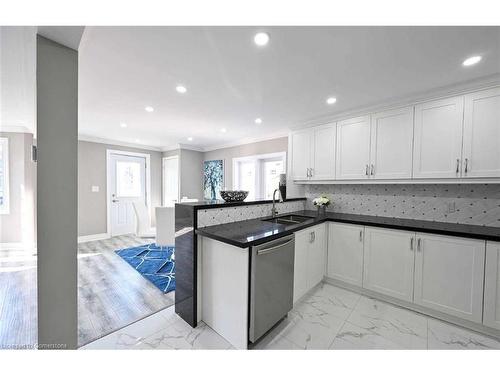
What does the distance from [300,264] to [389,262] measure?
1.00 meters

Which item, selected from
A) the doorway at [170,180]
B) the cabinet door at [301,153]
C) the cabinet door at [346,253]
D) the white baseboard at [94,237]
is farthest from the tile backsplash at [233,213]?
the white baseboard at [94,237]

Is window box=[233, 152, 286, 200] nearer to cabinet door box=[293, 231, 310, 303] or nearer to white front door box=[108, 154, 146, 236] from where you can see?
cabinet door box=[293, 231, 310, 303]

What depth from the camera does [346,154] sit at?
2723mm

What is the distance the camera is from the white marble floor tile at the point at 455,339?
1.61 metres

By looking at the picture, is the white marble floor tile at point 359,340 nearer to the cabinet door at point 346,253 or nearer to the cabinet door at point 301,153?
the cabinet door at point 346,253

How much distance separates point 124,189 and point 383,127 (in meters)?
5.72

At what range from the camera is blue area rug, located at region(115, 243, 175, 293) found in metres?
2.62

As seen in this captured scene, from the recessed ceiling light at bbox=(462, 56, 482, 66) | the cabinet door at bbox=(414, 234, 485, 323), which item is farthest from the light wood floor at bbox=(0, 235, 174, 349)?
the recessed ceiling light at bbox=(462, 56, 482, 66)

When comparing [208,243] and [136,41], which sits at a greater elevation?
[136,41]

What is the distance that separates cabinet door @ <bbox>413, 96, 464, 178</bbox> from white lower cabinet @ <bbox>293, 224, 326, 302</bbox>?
131 cm
